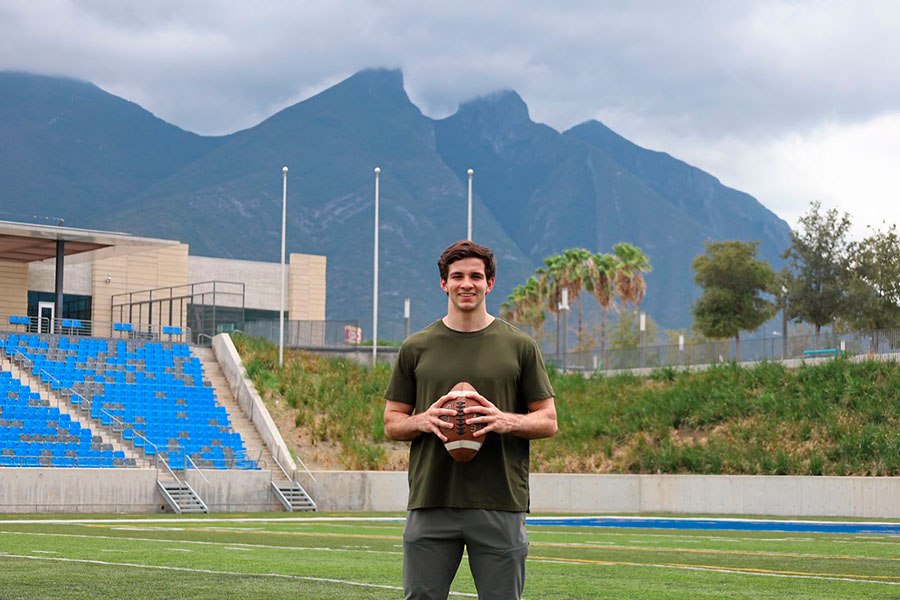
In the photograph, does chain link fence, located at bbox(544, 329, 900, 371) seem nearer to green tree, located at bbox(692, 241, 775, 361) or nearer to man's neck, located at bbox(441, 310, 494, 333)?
green tree, located at bbox(692, 241, 775, 361)

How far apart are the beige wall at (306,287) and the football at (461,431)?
62329 mm

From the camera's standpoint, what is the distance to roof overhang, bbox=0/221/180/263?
46.7m

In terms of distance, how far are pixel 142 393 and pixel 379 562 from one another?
95.6 feet

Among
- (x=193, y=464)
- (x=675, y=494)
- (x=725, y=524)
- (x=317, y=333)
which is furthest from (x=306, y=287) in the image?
(x=725, y=524)

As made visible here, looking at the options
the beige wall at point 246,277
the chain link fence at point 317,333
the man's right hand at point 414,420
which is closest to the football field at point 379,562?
the man's right hand at point 414,420

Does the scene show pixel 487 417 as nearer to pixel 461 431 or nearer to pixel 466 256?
pixel 461 431

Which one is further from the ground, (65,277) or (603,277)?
(603,277)

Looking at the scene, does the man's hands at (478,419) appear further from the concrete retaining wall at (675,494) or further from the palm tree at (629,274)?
the palm tree at (629,274)

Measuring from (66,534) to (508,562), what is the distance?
16.2 meters

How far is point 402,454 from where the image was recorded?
1574 inches

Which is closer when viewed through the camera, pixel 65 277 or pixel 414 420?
pixel 414 420

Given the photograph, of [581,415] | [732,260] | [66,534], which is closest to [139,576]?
[66,534]

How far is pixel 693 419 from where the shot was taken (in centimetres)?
4012

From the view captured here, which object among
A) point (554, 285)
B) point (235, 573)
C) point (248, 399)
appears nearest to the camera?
point (235, 573)
